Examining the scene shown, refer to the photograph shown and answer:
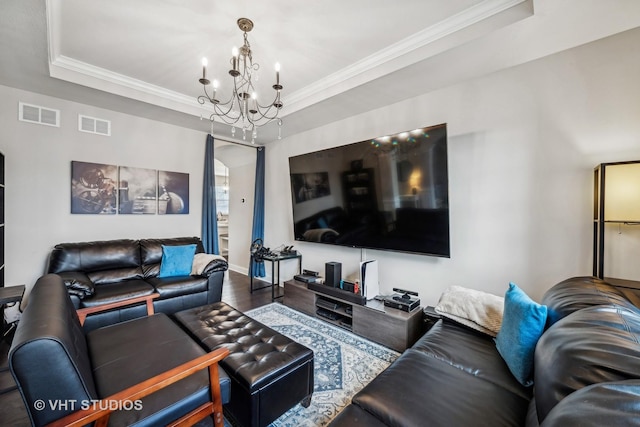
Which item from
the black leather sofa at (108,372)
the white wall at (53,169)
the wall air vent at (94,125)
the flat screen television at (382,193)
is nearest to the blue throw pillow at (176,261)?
the white wall at (53,169)

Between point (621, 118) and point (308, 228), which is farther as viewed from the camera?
point (308, 228)

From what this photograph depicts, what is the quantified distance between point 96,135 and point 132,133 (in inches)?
15.9

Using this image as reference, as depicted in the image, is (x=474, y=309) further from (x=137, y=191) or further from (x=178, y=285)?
(x=137, y=191)

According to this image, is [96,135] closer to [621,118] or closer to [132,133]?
[132,133]

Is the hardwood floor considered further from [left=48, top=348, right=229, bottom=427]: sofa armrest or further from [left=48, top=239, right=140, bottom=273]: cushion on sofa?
[left=48, top=348, right=229, bottom=427]: sofa armrest

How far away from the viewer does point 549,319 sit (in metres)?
1.39

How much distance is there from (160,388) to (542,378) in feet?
5.19

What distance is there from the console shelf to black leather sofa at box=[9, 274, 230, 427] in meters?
1.55

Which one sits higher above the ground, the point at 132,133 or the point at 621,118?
the point at 132,133

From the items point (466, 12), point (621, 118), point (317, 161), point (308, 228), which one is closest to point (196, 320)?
point (308, 228)

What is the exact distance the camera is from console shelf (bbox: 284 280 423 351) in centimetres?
234

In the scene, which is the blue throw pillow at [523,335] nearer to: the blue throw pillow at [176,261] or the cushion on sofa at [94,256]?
the blue throw pillow at [176,261]

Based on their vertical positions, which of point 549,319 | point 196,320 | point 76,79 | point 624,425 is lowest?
point 196,320

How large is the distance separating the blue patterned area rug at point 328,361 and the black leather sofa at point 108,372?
2.12 feet
